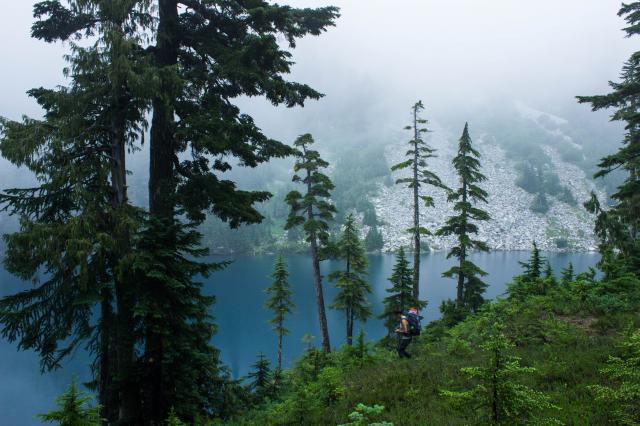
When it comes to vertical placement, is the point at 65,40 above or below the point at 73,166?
above

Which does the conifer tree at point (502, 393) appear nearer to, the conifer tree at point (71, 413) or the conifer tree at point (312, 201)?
the conifer tree at point (71, 413)

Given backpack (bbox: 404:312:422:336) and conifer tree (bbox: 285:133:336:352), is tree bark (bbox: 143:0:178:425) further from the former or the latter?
conifer tree (bbox: 285:133:336:352)

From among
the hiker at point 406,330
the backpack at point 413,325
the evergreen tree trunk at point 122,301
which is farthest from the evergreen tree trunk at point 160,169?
the backpack at point 413,325

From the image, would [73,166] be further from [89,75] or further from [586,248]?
[586,248]

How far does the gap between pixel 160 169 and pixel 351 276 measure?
20357 mm

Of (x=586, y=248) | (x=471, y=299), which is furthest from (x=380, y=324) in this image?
(x=586, y=248)

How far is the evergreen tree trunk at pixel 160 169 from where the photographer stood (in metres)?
8.15

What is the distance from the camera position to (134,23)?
9133 millimetres

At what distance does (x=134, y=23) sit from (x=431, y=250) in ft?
617

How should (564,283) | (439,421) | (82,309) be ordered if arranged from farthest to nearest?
1. (564,283)
2. (82,309)
3. (439,421)

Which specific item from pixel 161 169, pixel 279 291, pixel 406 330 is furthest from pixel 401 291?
pixel 161 169

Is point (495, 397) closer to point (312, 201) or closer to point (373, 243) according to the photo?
point (312, 201)

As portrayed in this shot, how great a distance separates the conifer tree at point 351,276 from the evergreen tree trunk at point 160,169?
18.0m

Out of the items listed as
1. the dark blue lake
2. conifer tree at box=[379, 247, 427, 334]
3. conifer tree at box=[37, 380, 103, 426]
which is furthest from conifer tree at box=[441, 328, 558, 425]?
conifer tree at box=[379, 247, 427, 334]
